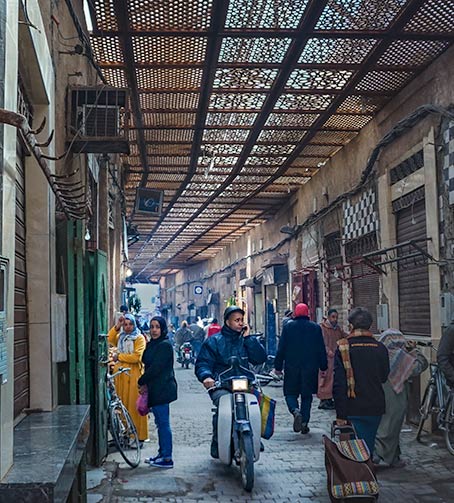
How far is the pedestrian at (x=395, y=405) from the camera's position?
22.8ft

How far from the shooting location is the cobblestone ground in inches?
233

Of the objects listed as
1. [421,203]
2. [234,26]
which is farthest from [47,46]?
[421,203]

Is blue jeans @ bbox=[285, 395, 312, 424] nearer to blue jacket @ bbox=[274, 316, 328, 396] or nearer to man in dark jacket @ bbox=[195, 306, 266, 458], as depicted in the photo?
blue jacket @ bbox=[274, 316, 328, 396]

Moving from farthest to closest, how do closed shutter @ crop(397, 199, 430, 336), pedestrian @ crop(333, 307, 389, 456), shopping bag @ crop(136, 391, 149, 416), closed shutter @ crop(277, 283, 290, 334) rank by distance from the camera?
closed shutter @ crop(277, 283, 290, 334)
closed shutter @ crop(397, 199, 430, 336)
shopping bag @ crop(136, 391, 149, 416)
pedestrian @ crop(333, 307, 389, 456)

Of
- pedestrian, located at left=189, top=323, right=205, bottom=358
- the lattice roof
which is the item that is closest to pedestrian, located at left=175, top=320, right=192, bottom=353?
pedestrian, located at left=189, top=323, right=205, bottom=358

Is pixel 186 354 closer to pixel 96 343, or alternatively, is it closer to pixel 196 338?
pixel 196 338

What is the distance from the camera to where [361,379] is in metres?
5.84

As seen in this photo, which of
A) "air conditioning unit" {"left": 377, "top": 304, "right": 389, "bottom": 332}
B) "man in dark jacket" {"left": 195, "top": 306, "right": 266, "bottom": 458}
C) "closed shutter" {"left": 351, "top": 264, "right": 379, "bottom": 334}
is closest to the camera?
"man in dark jacket" {"left": 195, "top": 306, "right": 266, "bottom": 458}

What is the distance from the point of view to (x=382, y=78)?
363 inches

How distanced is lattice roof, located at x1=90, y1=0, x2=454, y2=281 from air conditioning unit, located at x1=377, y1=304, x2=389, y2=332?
121 inches

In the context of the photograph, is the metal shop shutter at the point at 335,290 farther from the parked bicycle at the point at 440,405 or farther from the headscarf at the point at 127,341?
the headscarf at the point at 127,341

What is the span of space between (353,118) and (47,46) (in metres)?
6.70

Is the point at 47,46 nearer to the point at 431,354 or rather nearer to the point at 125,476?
the point at 125,476

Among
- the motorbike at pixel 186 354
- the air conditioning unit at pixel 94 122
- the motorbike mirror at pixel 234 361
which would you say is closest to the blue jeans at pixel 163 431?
the motorbike mirror at pixel 234 361
